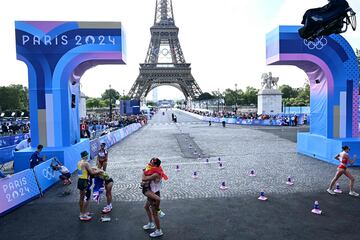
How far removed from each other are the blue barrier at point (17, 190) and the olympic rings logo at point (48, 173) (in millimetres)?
771

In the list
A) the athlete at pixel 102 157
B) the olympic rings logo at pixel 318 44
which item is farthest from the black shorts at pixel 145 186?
the olympic rings logo at pixel 318 44

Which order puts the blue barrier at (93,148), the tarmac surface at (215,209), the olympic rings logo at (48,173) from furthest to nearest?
the blue barrier at (93,148) < the olympic rings logo at (48,173) < the tarmac surface at (215,209)

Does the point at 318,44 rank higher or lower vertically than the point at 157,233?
higher

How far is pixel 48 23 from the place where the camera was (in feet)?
38.8

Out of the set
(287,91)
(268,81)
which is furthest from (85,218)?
(287,91)

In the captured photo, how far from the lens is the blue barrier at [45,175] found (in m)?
9.04

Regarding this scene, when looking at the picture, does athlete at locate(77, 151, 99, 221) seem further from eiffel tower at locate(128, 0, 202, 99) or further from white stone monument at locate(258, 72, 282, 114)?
eiffel tower at locate(128, 0, 202, 99)

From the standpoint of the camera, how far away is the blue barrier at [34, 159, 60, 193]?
9039 mm

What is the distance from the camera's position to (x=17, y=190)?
787 cm

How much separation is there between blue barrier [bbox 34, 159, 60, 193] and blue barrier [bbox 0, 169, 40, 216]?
0.86 ft

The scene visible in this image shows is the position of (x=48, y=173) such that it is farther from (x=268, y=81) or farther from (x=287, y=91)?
(x=287, y=91)

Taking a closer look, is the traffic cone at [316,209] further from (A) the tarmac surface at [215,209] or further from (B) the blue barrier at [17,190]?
(B) the blue barrier at [17,190]

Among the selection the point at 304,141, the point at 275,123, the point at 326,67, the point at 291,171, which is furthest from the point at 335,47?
the point at 275,123

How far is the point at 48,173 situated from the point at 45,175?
0.26 m
